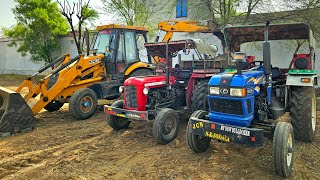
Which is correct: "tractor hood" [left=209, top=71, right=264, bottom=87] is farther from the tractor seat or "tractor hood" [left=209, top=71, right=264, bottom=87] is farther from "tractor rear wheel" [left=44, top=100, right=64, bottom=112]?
"tractor rear wheel" [left=44, top=100, right=64, bottom=112]

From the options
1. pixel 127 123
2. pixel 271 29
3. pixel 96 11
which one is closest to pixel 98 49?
pixel 127 123

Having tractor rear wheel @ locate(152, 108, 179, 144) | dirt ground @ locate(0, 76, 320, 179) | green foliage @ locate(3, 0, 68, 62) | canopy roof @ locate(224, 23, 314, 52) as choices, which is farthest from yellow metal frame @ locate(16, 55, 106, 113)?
green foliage @ locate(3, 0, 68, 62)

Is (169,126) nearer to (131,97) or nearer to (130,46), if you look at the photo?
(131,97)

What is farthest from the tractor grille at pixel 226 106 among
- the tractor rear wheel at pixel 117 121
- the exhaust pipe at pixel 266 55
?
the tractor rear wheel at pixel 117 121

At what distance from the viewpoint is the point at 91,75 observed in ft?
27.6

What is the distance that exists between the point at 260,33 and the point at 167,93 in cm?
239

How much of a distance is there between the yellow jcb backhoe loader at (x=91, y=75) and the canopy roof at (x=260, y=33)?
314 cm

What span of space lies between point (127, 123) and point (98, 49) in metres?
3.20

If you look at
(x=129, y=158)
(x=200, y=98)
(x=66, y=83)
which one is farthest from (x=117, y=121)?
(x=66, y=83)

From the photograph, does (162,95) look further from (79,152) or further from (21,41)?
(21,41)

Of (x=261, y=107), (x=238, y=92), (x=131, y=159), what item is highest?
(x=238, y=92)

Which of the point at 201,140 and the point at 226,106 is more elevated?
the point at 226,106

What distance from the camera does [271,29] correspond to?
19.0 feet

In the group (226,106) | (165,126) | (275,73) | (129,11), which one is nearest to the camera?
(226,106)
